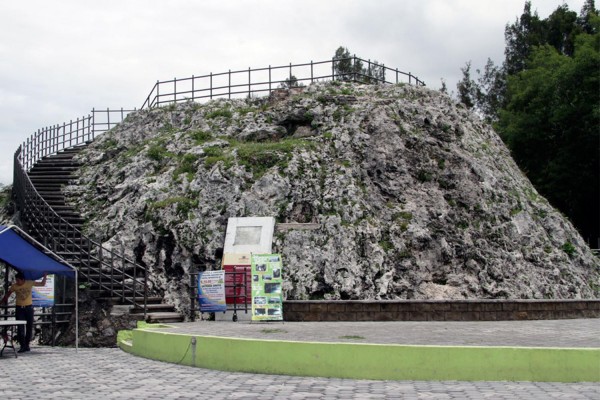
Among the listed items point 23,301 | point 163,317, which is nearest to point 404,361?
point 23,301

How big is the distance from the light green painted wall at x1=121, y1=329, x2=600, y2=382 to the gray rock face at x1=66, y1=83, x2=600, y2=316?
976cm

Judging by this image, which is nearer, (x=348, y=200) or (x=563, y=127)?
(x=348, y=200)

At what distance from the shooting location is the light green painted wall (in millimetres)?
10039

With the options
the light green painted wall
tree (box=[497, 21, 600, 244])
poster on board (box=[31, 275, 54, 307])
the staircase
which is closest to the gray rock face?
the staircase

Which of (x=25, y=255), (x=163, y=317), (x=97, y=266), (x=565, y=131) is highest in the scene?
(x=565, y=131)

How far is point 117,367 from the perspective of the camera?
12.8 m

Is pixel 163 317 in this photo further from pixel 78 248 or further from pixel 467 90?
pixel 467 90

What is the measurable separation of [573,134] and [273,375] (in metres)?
38.4

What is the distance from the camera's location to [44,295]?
18328 millimetres

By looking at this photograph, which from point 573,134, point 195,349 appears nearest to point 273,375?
point 195,349

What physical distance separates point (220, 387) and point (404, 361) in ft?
8.98

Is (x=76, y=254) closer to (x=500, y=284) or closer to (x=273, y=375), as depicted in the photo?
(x=273, y=375)

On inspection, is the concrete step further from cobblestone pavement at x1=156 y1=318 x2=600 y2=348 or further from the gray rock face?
the gray rock face

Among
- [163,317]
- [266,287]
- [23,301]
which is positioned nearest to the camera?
[23,301]
